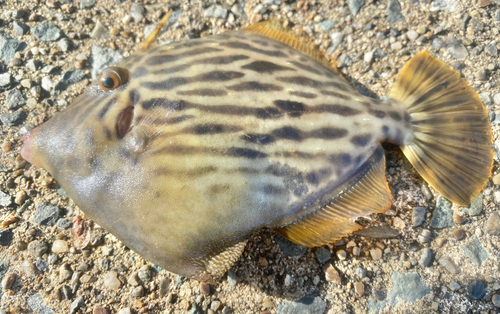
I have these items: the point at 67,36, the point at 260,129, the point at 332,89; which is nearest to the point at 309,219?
the point at 260,129

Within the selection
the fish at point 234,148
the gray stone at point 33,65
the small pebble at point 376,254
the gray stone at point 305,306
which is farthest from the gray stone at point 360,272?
the gray stone at point 33,65

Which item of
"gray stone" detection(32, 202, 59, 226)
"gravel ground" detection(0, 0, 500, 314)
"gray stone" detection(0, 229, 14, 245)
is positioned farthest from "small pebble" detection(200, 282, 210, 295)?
"gray stone" detection(0, 229, 14, 245)

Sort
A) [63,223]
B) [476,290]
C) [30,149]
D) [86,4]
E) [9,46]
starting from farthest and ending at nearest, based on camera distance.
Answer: [86,4] → [9,46] → [63,223] → [476,290] → [30,149]

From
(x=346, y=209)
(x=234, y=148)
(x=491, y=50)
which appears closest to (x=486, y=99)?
(x=491, y=50)

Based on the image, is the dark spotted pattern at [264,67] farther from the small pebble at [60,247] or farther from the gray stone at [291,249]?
the small pebble at [60,247]

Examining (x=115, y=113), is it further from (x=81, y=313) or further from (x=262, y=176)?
(x=81, y=313)

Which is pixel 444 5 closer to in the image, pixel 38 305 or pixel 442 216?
pixel 442 216
